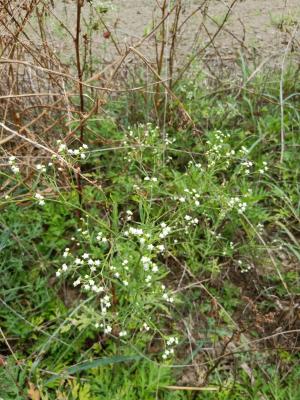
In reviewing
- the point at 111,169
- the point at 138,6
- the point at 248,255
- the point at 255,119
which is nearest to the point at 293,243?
the point at 248,255

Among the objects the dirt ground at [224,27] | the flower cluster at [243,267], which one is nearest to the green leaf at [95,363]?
the flower cluster at [243,267]

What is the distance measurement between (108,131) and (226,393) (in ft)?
5.28

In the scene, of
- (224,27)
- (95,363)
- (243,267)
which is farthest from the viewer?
(224,27)

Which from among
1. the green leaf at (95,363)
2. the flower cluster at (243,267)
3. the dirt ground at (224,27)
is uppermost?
the dirt ground at (224,27)

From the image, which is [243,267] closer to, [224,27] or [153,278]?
[153,278]

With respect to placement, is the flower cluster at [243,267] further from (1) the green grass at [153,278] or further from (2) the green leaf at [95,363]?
(2) the green leaf at [95,363]

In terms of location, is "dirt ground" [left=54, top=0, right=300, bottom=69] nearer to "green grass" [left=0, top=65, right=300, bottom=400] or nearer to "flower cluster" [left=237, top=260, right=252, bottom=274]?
"green grass" [left=0, top=65, right=300, bottom=400]

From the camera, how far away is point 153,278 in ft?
6.33

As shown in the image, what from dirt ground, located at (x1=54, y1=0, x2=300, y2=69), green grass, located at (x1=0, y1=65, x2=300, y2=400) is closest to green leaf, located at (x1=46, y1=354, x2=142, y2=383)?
green grass, located at (x1=0, y1=65, x2=300, y2=400)

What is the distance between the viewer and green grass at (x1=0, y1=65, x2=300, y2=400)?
73.8 inches

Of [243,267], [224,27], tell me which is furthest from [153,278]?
[224,27]

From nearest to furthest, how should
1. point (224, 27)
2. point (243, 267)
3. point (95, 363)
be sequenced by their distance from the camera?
1. point (95, 363)
2. point (243, 267)
3. point (224, 27)

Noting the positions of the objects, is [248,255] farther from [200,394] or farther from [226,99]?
[226,99]

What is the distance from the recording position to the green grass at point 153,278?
1.87 metres
